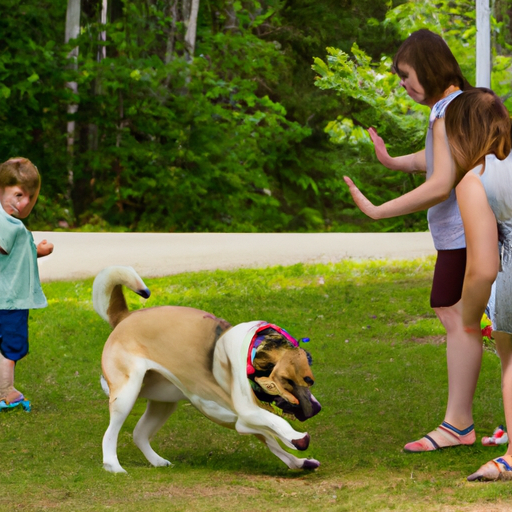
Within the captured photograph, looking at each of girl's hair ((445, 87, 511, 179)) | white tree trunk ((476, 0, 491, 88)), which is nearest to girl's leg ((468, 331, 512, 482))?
girl's hair ((445, 87, 511, 179))

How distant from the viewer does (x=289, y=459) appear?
3779 millimetres

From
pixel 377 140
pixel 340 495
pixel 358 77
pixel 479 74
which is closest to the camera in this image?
pixel 340 495

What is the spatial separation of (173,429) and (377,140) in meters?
2.13

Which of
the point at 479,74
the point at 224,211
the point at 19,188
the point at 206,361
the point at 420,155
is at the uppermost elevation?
the point at 479,74

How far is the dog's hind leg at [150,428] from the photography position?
4105 mm

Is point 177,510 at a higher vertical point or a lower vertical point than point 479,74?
lower

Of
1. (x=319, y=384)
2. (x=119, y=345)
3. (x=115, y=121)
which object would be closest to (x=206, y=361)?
(x=119, y=345)

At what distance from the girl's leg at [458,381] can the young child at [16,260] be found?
2.49 meters

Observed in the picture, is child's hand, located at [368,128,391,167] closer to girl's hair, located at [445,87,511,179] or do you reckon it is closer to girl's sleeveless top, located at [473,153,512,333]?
girl's hair, located at [445,87,511,179]

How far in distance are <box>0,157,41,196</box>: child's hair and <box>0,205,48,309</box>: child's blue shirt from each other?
181 millimetres

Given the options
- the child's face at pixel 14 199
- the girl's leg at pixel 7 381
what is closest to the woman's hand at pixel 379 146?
the child's face at pixel 14 199

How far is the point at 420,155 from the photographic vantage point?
13.9 feet

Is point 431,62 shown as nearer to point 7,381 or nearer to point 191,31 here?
point 7,381

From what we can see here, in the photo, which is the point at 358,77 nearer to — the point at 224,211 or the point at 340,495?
the point at 224,211
